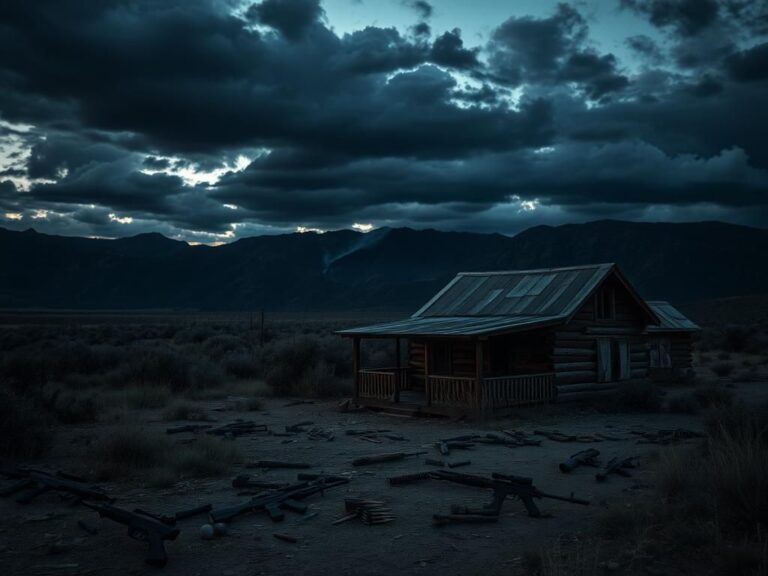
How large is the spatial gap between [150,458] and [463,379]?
27.4ft

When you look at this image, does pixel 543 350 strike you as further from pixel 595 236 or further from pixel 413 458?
pixel 595 236

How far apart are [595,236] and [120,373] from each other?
117 metres

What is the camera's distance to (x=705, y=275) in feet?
370

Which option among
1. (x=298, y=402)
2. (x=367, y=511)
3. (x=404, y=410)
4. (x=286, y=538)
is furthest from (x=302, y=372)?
(x=286, y=538)

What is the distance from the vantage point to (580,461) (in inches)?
429

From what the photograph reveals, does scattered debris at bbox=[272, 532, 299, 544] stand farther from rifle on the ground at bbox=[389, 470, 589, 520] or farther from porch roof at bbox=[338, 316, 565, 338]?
porch roof at bbox=[338, 316, 565, 338]

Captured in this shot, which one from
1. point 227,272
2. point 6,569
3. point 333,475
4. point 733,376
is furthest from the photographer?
point 227,272

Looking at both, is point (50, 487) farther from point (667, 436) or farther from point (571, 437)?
point (667, 436)

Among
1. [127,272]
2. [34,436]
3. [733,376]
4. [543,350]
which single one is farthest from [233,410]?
[127,272]

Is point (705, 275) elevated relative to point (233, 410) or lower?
elevated

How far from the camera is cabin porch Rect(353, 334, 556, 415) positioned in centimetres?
1691

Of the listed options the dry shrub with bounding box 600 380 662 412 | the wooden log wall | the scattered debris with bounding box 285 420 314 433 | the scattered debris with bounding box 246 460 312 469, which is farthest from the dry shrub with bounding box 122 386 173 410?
the wooden log wall

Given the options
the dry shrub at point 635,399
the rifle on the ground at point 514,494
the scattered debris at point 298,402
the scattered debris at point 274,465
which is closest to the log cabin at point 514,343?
the dry shrub at point 635,399

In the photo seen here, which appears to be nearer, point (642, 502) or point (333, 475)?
point (642, 502)
